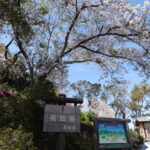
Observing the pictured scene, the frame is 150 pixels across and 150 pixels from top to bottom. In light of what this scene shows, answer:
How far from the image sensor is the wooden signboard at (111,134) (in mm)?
5996

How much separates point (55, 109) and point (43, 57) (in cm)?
319

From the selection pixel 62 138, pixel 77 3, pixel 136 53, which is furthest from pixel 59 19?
pixel 62 138

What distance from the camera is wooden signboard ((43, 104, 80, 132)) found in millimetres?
4777

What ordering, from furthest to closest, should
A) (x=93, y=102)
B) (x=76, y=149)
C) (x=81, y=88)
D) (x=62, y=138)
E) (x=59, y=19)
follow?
1. (x=93, y=102)
2. (x=81, y=88)
3. (x=59, y=19)
4. (x=76, y=149)
5. (x=62, y=138)

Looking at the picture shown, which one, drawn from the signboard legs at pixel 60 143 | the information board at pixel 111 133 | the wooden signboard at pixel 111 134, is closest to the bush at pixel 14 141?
the signboard legs at pixel 60 143

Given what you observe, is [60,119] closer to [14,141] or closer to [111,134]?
[14,141]

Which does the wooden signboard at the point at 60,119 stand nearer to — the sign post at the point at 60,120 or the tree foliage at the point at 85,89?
the sign post at the point at 60,120

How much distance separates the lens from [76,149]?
5371 millimetres

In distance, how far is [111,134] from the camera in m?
6.21

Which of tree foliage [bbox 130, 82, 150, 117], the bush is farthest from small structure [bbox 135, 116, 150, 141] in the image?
the bush

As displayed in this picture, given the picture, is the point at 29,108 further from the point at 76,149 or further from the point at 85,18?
the point at 85,18

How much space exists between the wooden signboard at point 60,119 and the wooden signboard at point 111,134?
1342mm

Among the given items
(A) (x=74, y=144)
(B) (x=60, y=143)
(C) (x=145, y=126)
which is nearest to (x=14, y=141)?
(B) (x=60, y=143)

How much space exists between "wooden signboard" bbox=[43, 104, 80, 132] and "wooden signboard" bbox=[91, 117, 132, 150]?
1.34 meters
